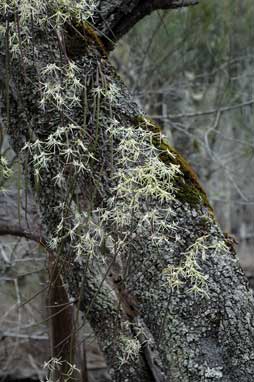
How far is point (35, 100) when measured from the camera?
2035mm

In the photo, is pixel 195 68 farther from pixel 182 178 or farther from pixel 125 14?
pixel 182 178

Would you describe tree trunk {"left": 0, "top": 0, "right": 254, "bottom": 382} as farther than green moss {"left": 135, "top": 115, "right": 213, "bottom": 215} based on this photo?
No

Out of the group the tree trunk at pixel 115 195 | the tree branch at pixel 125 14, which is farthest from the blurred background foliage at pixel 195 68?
the tree trunk at pixel 115 195

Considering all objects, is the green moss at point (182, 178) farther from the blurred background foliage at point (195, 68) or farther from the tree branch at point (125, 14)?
the blurred background foliage at point (195, 68)

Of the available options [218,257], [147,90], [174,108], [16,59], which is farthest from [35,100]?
[174,108]

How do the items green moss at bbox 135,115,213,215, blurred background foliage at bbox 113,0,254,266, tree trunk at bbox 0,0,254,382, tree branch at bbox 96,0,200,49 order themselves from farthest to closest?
blurred background foliage at bbox 113,0,254,266, tree branch at bbox 96,0,200,49, green moss at bbox 135,115,213,215, tree trunk at bbox 0,0,254,382

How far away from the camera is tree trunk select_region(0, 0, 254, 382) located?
180 cm

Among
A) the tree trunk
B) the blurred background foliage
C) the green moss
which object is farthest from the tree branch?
the blurred background foliage

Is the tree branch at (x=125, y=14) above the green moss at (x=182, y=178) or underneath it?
above

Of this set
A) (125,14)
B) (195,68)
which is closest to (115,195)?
(125,14)

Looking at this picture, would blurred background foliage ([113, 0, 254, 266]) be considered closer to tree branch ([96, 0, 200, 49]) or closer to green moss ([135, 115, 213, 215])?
tree branch ([96, 0, 200, 49])

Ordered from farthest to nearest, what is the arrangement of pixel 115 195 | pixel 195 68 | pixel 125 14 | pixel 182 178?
pixel 195 68
pixel 125 14
pixel 182 178
pixel 115 195

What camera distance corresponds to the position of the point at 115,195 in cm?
185

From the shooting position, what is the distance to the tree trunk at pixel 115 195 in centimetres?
180
